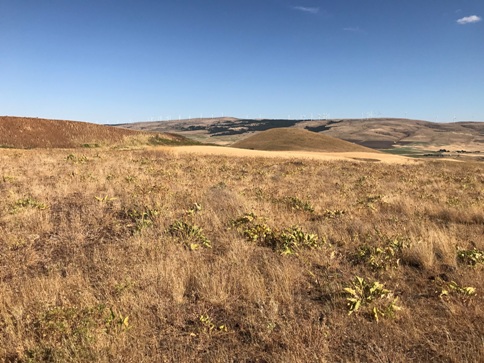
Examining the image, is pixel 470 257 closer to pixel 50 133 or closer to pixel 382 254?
pixel 382 254

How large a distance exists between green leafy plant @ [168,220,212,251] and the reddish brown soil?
36.5 metres

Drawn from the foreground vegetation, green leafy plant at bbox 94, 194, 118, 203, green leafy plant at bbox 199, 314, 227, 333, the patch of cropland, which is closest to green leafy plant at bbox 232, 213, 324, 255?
the foreground vegetation

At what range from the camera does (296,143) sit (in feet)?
243

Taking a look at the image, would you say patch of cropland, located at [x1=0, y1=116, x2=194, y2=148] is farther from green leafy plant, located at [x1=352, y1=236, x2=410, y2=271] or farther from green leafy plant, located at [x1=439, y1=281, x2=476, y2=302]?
green leafy plant, located at [x1=439, y1=281, x2=476, y2=302]

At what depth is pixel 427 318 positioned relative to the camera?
14.8 feet

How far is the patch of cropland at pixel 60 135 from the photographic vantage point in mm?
36375

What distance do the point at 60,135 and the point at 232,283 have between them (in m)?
42.4

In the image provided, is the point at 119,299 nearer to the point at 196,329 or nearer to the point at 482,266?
the point at 196,329

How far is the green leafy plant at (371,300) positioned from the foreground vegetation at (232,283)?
0.08 feet

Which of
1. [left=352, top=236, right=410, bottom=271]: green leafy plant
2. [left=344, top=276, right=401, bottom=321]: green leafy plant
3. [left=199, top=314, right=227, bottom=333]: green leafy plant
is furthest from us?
[left=352, top=236, right=410, bottom=271]: green leafy plant

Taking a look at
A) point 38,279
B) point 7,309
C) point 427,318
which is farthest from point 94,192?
point 427,318

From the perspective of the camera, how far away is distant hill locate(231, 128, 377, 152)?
70.9 meters

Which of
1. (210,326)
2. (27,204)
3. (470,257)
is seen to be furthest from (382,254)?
(27,204)

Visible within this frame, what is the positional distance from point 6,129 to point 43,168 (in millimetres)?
25771
